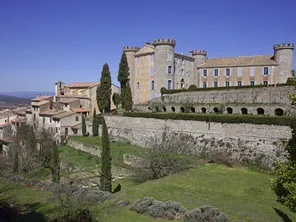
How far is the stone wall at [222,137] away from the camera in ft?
77.4

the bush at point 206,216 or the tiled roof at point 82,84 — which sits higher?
the tiled roof at point 82,84

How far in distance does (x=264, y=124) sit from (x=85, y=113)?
108ft

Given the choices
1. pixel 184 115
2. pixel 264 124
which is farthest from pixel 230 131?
pixel 184 115

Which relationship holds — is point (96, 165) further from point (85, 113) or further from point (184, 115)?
point (85, 113)

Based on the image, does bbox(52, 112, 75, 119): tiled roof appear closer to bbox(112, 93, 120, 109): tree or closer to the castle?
bbox(112, 93, 120, 109): tree

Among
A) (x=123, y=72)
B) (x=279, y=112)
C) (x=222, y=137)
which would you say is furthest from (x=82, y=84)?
(x=279, y=112)

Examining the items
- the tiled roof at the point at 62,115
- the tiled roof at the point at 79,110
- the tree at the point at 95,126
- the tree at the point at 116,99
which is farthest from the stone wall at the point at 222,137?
the tree at the point at 116,99

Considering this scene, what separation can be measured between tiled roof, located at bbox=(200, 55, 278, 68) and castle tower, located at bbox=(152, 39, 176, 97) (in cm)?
794

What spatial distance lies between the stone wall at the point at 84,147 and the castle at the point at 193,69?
1371 cm

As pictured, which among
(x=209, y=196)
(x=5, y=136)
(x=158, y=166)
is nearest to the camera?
(x=209, y=196)

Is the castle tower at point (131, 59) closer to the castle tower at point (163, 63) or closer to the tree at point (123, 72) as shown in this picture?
the tree at point (123, 72)

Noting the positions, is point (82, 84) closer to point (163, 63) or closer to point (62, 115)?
point (62, 115)

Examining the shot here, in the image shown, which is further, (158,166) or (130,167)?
(130,167)

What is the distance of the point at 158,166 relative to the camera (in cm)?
2302
